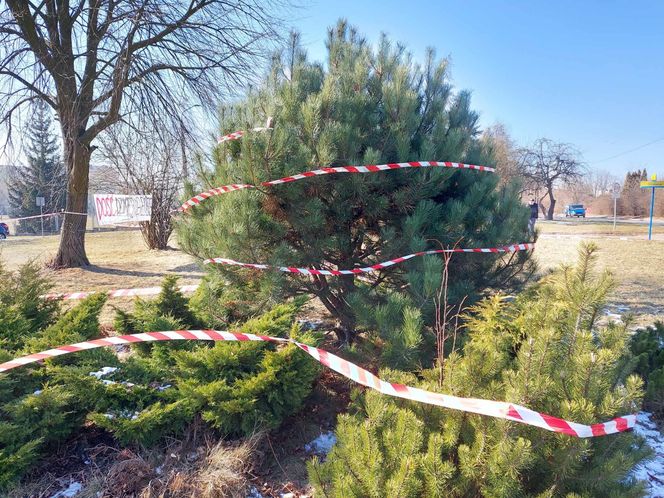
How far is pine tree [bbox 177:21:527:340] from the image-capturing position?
2941 millimetres

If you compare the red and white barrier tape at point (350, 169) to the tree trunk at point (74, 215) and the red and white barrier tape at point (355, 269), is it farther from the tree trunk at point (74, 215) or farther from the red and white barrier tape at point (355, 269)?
the tree trunk at point (74, 215)

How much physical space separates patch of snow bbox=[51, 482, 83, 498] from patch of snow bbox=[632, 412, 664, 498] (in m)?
2.60

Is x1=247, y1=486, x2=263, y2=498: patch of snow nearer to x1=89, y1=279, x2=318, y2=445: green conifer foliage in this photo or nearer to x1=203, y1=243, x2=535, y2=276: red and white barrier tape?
x1=89, y1=279, x2=318, y2=445: green conifer foliage

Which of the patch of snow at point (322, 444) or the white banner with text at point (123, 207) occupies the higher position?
the white banner with text at point (123, 207)

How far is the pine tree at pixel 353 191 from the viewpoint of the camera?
9.65 feet

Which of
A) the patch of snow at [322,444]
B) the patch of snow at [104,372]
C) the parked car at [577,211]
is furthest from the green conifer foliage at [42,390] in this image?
the parked car at [577,211]

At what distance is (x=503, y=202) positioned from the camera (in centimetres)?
336

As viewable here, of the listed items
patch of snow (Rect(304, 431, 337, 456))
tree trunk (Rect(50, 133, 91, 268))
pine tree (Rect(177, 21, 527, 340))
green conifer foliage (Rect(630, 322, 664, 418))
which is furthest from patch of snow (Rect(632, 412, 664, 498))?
tree trunk (Rect(50, 133, 91, 268))

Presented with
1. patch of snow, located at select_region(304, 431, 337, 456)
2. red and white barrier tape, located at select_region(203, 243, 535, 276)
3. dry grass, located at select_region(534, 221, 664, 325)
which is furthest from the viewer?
dry grass, located at select_region(534, 221, 664, 325)

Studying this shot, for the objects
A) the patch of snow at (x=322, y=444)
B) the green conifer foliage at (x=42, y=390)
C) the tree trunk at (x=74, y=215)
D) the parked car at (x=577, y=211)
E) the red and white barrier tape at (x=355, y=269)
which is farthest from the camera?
the parked car at (x=577, y=211)

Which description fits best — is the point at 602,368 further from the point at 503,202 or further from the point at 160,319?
the point at 160,319

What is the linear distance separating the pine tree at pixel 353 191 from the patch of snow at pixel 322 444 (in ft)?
2.74

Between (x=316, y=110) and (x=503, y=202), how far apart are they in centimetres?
159

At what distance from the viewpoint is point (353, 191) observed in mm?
3064
